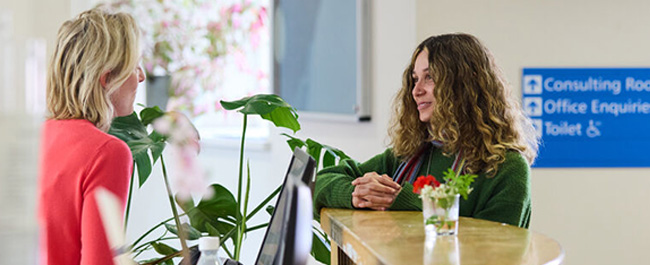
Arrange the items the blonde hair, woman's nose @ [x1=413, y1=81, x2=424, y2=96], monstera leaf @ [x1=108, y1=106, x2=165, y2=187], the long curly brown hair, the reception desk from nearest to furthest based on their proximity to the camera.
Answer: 1. the reception desk
2. the blonde hair
3. the long curly brown hair
4. woman's nose @ [x1=413, y1=81, x2=424, y2=96]
5. monstera leaf @ [x1=108, y1=106, x2=165, y2=187]

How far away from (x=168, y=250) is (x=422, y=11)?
1.37 meters

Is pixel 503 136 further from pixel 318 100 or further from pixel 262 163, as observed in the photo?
pixel 262 163

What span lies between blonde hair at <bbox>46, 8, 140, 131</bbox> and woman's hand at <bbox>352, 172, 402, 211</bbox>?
0.59 meters

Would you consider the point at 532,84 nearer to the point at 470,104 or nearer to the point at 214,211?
the point at 470,104

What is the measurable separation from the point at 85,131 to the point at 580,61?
2.19 metres

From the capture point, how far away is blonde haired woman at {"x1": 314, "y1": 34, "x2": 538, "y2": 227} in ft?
5.59

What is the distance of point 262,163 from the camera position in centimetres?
441

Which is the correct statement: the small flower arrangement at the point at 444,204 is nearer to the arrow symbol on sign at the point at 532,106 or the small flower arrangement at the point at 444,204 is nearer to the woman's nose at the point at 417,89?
the woman's nose at the point at 417,89

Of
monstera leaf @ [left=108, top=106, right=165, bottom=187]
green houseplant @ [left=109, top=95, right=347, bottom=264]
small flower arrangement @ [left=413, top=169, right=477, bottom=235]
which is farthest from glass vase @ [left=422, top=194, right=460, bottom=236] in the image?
monstera leaf @ [left=108, top=106, right=165, bottom=187]

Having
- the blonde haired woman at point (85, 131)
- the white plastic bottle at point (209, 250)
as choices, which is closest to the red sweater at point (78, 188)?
the blonde haired woman at point (85, 131)

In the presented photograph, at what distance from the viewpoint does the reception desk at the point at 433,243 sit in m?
1.12

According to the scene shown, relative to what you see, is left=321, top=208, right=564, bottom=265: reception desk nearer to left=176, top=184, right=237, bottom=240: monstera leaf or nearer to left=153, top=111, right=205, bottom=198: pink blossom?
left=153, top=111, right=205, bottom=198: pink blossom

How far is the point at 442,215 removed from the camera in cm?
130

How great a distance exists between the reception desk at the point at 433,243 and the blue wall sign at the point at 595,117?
1670mm
